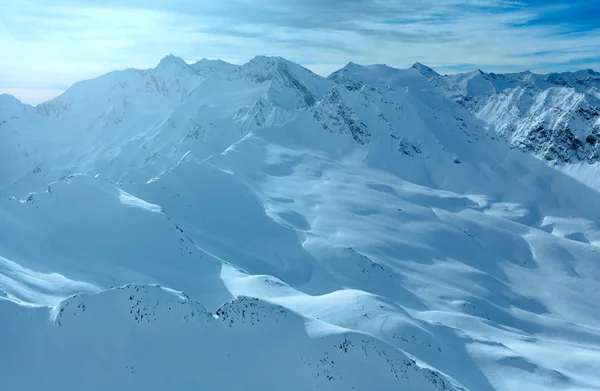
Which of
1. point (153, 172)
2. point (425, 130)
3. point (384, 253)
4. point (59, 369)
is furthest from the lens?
point (425, 130)

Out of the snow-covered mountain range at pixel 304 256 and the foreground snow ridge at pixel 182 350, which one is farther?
the snow-covered mountain range at pixel 304 256

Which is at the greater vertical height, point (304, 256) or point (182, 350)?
point (182, 350)

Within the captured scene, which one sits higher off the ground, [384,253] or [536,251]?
[384,253]

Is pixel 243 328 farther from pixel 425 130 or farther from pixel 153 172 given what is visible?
pixel 425 130

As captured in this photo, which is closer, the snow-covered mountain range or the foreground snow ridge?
the foreground snow ridge

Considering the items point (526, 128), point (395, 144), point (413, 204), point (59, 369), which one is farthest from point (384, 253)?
point (526, 128)

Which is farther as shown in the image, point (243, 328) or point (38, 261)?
point (38, 261)

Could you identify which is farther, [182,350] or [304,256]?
[304,256]

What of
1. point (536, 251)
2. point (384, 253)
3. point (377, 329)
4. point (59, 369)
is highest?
point (59, 369)
